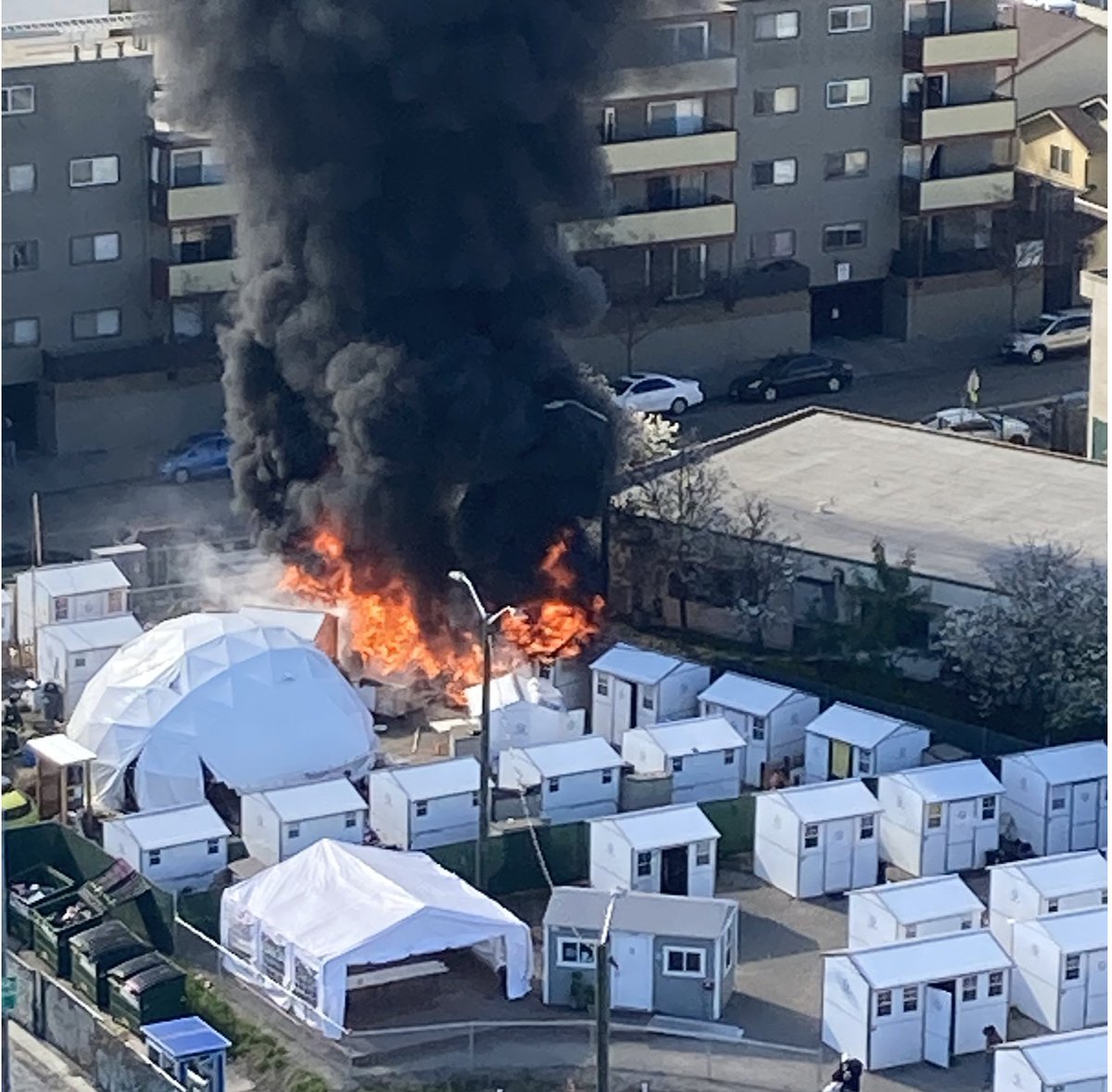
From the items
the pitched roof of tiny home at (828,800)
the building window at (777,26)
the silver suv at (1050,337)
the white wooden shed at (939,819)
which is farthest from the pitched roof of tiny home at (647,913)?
the building window at (777,26)

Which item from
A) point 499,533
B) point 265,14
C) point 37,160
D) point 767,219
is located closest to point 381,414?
point 499,533

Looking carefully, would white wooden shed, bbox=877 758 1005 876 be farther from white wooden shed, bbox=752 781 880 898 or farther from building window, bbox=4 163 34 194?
building window, bbox=4 163 34 194

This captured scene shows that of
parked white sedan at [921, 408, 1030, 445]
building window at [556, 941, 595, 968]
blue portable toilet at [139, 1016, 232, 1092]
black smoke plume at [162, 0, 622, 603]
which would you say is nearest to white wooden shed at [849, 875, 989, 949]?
building window at [556, 941, 595, 968]

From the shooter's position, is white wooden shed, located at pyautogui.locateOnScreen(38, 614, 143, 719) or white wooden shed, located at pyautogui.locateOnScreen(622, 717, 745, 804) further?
white wooden shed, located at pyautogui.locateOnScreen(38, 614, 143, 719)

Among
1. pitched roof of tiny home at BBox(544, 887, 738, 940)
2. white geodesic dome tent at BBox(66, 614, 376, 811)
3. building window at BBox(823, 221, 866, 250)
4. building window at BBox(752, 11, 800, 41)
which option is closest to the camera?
pitched roof of tiny home at BBox(544, 887, 738, 940)

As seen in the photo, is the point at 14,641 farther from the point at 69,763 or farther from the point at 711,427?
the point at 711,427

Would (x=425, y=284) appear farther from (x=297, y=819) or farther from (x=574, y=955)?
(x=574, y=955)

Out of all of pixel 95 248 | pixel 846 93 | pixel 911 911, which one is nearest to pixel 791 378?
pixel 846 93

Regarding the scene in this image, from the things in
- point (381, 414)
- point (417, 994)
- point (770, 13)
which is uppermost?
point (770, 13)
